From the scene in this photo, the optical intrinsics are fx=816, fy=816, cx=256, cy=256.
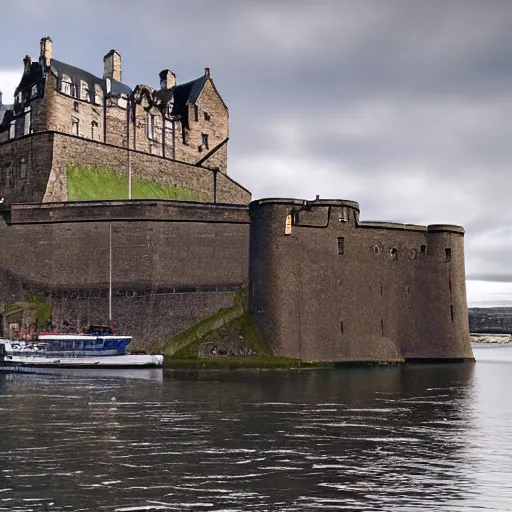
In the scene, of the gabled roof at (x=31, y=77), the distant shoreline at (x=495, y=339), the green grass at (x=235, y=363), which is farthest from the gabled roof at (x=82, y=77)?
the distant shoreline at (x=495, y=339)

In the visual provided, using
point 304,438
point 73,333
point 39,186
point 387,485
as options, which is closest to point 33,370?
point 73,333

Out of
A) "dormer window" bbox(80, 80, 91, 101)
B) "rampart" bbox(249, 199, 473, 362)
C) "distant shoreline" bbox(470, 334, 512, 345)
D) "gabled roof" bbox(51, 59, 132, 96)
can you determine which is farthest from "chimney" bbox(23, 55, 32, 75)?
"distant shoreline" bbox(470, 334, 512, 345)

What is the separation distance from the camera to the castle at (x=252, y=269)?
45250 millimetres

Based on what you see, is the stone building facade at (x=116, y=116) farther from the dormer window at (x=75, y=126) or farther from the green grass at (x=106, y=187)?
the green grass at (x=106, y=187)

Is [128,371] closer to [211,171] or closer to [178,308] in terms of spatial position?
[178,308]

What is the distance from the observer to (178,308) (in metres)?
46.2

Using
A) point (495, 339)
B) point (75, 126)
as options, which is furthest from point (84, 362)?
point (495, 339)

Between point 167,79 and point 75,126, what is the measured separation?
15.3 m

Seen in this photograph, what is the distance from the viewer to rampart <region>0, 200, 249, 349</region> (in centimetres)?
4628

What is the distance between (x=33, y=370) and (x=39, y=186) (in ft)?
48.8

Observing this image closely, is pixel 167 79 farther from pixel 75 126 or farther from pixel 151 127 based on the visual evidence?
pixel 75 126

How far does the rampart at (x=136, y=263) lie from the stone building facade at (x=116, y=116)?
617 centimetres

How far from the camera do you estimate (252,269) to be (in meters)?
46.0

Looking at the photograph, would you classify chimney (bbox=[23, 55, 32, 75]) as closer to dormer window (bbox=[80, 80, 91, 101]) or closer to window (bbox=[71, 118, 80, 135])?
dormer window (bbox=[80, 80, 91, 101])
